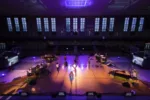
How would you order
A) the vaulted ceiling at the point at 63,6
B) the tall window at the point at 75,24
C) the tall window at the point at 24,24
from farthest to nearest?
the tall window at the point at 75,24 → the tall window at the point at 24,24 → the vaulted ceiling at the point at 63,6

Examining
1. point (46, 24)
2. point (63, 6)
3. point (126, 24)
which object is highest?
point (63, 6)

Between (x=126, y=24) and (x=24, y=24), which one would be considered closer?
(x=24, y=24)

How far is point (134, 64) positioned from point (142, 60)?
62.3 inches

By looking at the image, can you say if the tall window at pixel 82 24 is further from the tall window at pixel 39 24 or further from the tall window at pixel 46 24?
the tall window at pixel 39 24

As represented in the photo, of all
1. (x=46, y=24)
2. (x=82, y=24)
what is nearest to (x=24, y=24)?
(x=46, y=24)

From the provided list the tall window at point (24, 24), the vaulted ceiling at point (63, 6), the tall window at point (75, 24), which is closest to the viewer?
the vaulted ceiling at point (63, 6)

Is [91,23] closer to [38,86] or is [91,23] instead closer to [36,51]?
[36,51]

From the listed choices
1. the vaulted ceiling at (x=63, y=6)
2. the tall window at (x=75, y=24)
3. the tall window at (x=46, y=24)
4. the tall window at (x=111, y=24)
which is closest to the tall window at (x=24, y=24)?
the tall window at (x=46, y=24)

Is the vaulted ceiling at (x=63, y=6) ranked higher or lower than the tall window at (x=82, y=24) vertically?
higher

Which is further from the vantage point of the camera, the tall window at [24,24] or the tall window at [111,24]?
the tall window at [111,24]

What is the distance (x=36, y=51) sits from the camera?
19.6m

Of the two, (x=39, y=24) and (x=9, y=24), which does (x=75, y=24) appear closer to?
(x=39, y=24)

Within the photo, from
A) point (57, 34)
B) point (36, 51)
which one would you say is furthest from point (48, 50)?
point (57, 34)

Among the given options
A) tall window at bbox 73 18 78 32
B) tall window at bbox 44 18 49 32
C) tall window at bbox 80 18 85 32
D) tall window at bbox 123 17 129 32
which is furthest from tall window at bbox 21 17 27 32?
tall window at bbox 123 17 129 32
